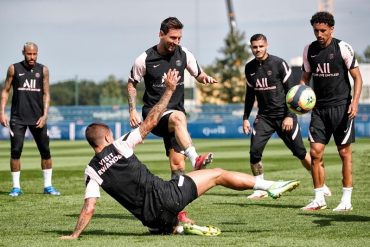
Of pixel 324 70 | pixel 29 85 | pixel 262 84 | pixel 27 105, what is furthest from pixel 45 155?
pixel 324 70

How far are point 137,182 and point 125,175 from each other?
150 millimetres

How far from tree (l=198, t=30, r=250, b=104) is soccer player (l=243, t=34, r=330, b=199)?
70.6 meters

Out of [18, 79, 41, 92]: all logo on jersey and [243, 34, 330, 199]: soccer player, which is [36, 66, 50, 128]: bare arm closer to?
[18, 79, 41, 92]: all logo on jersey

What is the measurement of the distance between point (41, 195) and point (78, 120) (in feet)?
116

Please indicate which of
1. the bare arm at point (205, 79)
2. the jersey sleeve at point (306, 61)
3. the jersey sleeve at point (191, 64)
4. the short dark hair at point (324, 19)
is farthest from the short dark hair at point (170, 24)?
the jersey sleeve at point (306, 61)

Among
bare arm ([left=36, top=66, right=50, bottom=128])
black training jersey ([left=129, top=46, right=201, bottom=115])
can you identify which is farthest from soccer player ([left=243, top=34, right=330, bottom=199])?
bare arm ([left=36, top=66, right=50, bottom=128])

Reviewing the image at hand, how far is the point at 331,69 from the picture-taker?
40.9ft

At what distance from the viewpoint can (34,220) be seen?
11977 mm

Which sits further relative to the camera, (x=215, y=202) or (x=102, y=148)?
(x=215, y=202)

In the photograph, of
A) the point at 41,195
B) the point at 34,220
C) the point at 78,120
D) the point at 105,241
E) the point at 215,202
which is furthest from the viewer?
the point at 78,120

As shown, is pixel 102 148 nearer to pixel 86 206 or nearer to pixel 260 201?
pixel 86 206

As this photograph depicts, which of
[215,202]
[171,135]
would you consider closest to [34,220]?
[171,135]

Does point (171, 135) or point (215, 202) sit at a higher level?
point (171, 135)

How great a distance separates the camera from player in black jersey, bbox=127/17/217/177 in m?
12.1
